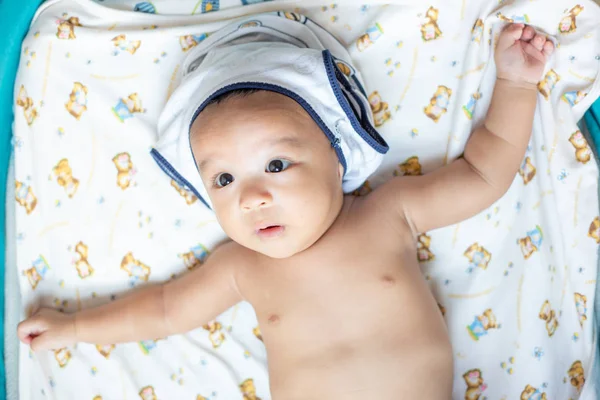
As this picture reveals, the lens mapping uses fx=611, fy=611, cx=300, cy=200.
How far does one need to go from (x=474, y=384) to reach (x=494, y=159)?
1.74 ft

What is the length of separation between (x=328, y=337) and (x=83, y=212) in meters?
0.71

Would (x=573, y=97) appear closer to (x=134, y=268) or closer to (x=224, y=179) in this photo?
(x=224, y=179)

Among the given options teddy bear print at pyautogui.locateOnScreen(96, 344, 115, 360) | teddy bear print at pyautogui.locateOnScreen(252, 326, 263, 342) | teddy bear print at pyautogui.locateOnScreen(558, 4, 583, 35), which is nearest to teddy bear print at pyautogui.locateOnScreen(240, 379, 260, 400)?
teddy bear print at pyautogui.locateOnScreen(252, 326, 263, 342)

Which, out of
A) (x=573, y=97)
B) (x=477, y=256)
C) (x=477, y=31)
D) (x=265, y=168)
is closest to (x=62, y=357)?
(x=265, y=168)

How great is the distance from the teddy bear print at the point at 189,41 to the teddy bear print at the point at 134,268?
21.1 inches

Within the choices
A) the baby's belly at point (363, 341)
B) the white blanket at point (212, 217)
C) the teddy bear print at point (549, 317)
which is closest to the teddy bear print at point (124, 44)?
the white blanket at point (212, 217)

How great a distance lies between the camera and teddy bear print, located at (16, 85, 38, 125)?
1557 mm

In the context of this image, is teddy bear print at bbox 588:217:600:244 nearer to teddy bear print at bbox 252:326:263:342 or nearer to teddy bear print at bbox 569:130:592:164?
teddy bear print at bbox 569:130:592:164

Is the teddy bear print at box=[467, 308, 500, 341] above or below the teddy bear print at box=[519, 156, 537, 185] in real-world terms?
below

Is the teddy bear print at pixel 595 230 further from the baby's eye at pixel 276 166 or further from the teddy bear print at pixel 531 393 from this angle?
the baby's eye at pixel 276 166

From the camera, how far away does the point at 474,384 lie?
144cm

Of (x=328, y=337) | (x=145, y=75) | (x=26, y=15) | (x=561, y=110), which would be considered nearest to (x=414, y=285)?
(x=328, y=337)

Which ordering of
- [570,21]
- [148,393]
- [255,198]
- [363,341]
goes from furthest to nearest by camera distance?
[148,393] < [570,21] < [363,341] < [255,198]

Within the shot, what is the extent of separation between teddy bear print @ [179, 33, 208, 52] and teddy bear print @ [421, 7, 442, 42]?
1.78 ft
